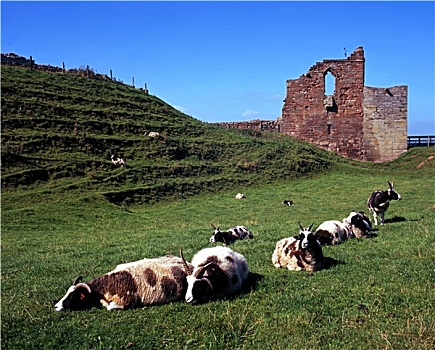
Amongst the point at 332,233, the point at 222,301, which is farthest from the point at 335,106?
the point at 222,301

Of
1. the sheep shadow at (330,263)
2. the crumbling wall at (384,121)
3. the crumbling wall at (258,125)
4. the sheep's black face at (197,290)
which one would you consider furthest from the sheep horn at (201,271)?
the crumbling wall at (258,125)

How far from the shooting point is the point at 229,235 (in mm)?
15125

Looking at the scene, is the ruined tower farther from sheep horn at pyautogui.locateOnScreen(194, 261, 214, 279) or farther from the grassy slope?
sheep horn at pyautogui.locateOnScreen(194, 261, 214, 279)

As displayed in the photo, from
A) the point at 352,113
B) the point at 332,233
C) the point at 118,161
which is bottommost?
the point at 332,233

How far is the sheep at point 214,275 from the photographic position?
7867 millimetres

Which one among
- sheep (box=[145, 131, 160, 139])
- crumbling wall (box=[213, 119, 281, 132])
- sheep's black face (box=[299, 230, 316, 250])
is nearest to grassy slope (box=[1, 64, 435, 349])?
sheep's black face (box=[299, 230, 316, 250])

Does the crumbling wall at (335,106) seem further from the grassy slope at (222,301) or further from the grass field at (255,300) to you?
the grass field at (255,300)

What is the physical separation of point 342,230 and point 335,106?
41.4 metres

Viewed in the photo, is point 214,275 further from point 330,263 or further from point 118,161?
point 118,161

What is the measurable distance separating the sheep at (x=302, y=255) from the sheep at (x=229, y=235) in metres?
4.36

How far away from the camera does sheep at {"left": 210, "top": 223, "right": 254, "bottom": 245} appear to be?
576 inches

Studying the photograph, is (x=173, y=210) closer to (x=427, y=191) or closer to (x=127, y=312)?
(x=427, y=191)

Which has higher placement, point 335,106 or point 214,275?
point 335,106

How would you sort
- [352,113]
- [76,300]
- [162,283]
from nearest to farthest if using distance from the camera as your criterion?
[76,300]
[162,283]
[352,113]
